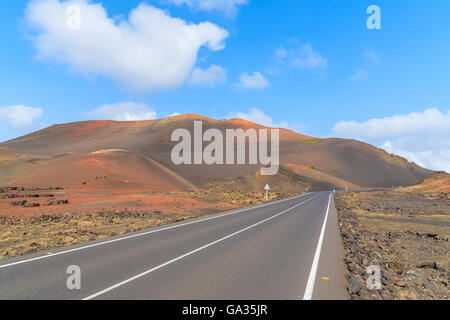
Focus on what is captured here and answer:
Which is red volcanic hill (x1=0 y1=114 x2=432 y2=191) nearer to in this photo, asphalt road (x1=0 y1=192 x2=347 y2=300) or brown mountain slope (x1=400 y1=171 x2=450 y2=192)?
brown mountain slope (x1=400 y1=171 x2=450 y2=192)

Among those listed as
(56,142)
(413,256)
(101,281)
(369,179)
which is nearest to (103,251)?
(101,281)

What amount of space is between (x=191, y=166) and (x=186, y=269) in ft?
341

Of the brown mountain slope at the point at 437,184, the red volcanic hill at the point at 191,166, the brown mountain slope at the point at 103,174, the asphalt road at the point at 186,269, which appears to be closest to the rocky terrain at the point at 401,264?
the asphalt road at the point at 186,269

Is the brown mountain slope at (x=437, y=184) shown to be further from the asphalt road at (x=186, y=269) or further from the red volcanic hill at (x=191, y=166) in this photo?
the asphalt road at (x=186, y=269)

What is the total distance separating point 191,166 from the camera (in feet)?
365

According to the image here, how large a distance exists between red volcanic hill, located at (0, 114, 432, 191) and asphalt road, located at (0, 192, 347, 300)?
2320 inches

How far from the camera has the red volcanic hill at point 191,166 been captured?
77312 millimetres

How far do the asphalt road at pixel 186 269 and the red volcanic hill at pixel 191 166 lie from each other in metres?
58.9

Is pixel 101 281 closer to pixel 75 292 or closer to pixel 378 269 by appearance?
pixel 75 292
